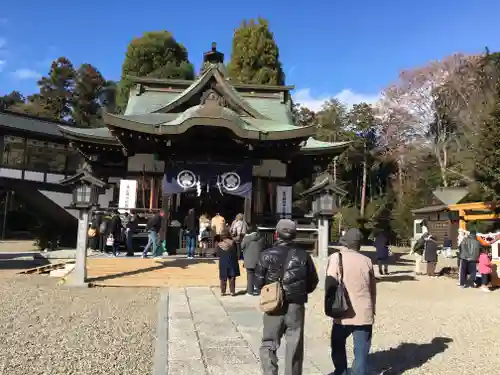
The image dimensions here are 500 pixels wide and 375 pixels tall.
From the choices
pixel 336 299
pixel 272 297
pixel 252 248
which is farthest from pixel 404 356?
pixel 252 248

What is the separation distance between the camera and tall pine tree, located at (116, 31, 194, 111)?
3766 cm

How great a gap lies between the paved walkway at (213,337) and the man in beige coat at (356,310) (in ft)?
2.07

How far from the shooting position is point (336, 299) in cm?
362

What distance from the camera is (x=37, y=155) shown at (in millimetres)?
22719

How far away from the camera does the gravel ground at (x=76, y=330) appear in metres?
4.52

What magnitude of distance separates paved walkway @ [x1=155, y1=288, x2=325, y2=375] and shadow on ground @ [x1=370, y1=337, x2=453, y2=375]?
821mm

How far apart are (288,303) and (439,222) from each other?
1159 inches

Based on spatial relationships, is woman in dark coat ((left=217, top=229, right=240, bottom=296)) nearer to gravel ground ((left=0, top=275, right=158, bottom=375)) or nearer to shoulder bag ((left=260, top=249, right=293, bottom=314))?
gravel ground ((left=0, top=275, right=158, bottom=375))

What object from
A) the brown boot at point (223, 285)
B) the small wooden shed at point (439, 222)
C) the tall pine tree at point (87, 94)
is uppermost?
the tall pine tree at point (87, 94)

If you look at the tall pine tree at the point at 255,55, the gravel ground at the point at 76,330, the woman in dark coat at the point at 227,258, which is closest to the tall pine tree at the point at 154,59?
the tall pine tree at the point at 255,55

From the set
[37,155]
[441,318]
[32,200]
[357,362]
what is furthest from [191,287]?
[37,155]

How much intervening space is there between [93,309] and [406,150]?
33655 millimetres

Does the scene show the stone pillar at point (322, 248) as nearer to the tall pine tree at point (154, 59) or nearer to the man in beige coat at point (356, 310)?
the man in beige coat at point (356, 310)

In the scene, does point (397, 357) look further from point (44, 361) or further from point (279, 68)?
point (279, 68)
